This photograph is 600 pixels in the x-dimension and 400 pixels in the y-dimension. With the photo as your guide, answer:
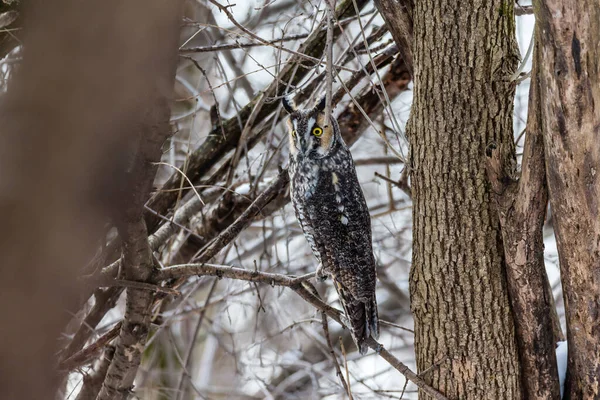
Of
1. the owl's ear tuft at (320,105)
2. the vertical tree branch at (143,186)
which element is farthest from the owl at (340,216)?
the vertical tree branch at (143,186)

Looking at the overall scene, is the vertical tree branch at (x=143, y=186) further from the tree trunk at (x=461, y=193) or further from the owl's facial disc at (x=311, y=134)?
the tree trunk at (x=461, y=193)

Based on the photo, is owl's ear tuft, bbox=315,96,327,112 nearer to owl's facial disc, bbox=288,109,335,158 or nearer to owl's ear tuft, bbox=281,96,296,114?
owl's facial disc, bbox=288,109,335,158

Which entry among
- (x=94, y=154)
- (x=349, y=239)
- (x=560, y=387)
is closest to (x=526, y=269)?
(x=560, y=387)

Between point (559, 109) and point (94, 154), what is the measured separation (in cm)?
176

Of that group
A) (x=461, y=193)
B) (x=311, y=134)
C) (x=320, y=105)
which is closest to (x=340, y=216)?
(x=311, y=134)

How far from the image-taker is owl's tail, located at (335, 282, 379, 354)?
2.95 meters

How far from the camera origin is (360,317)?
2.99m

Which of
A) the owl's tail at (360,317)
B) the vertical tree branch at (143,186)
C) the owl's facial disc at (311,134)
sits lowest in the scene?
the vertical tree branch at (143,186)

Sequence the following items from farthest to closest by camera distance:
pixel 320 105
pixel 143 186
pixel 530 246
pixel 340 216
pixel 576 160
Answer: pixel 340 216 → pixel 320 105 → pixel 530 246 → pixel 576 160 → pixel 143 186

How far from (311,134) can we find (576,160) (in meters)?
1.20

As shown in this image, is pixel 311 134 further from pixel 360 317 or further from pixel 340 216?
pixel 360 317

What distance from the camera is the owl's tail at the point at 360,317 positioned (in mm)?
2947

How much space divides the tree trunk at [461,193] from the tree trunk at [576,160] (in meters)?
0.25

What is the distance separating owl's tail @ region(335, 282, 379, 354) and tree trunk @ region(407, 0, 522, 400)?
443mm
